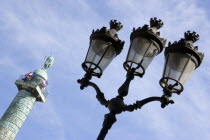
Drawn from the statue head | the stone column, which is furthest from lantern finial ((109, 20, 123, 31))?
the statue head

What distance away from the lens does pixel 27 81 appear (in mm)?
29859

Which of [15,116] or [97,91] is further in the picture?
[15,116]

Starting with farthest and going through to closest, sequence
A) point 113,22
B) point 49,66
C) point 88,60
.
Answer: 1. point 49,66
2. point 113,22
3. point 88,60

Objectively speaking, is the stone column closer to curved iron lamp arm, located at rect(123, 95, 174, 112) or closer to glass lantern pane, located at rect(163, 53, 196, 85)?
curved iron lamp arm, located at rect(123, 95, 174, 112)

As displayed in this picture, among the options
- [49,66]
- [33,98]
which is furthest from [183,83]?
[49,66]

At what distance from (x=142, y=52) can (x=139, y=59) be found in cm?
8

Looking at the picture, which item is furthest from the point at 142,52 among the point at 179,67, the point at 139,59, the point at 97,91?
the point at 97,91

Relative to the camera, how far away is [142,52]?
14.9 feet

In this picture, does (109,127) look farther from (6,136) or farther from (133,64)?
(6,136)

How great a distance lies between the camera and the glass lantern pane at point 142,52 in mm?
4539

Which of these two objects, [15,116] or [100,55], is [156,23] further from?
[15,116]

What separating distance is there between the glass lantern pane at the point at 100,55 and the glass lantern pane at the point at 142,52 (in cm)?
27

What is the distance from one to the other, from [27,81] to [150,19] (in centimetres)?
2570

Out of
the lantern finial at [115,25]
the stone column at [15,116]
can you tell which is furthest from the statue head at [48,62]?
the lantern finial at [115,25]
